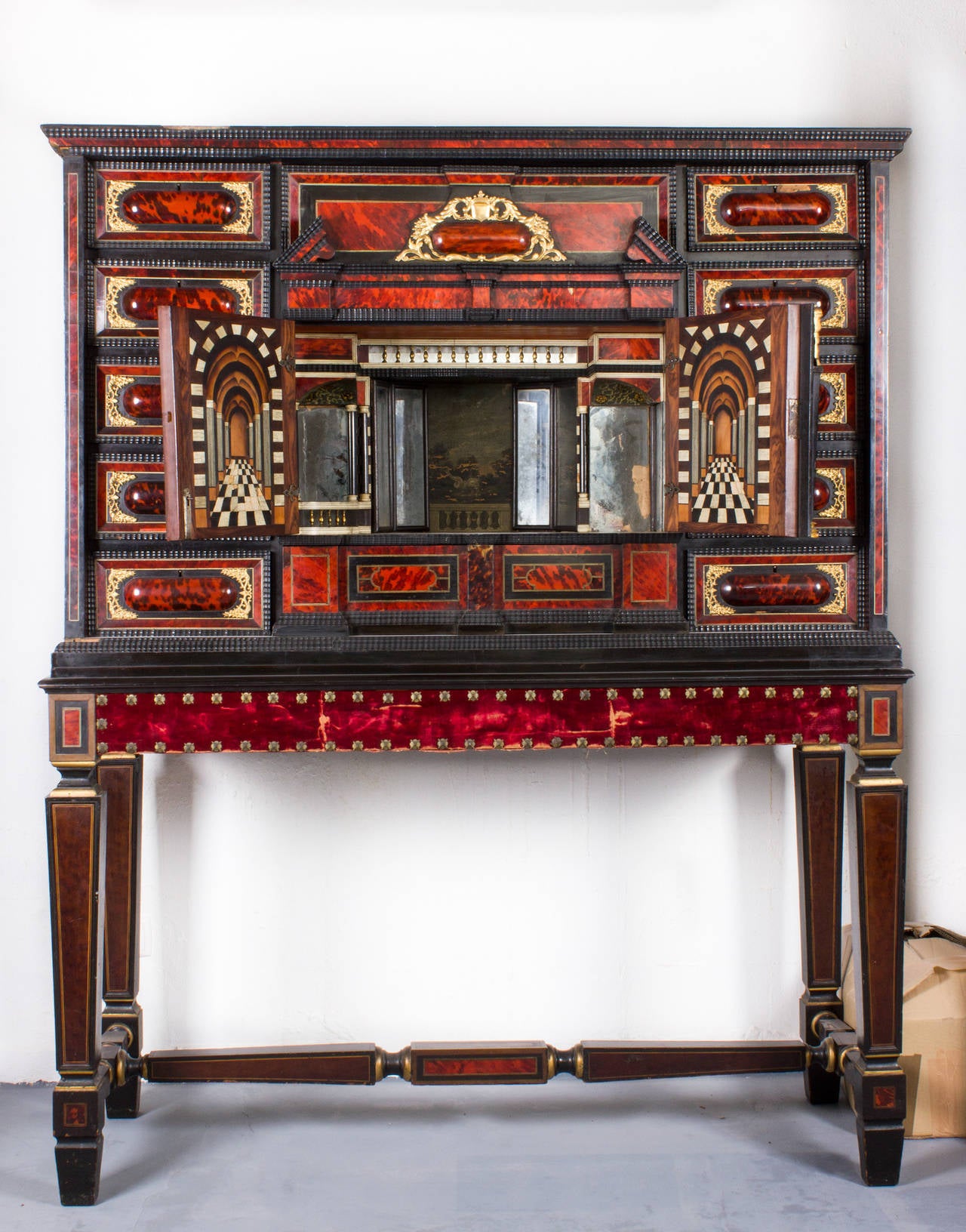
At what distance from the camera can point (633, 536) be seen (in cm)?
302

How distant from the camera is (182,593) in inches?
117

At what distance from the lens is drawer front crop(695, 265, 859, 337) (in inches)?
119

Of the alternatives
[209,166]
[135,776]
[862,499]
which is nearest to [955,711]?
[862,499]

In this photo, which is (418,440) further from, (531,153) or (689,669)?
(689,669)

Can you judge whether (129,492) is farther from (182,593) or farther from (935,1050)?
(935,1050)

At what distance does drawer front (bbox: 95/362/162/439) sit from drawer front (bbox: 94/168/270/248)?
37cm

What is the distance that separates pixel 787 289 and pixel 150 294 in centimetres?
185

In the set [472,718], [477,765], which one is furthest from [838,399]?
[477,765]

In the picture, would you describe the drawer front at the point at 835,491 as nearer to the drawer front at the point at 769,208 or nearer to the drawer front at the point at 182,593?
the drawer front at the point at 769,208

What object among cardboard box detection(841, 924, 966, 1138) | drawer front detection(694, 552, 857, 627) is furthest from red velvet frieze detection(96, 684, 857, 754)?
cardboard box detection(841, 924, 966, 1138)

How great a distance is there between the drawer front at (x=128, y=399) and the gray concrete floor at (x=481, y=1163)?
2157 mm

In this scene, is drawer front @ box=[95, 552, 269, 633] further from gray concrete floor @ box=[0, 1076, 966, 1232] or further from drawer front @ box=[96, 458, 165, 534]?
gray concrete floor @ box=[0, 1076, 966, 1232]

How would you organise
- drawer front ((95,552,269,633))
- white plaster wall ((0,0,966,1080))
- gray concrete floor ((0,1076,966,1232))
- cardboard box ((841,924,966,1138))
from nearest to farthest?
gray concrete floor ((0,1076,966,1232))
drawer front ((95,552,269,633))
cardboard box ((841,924,966,1138))
white plaster wall ((0,0,966,1080))

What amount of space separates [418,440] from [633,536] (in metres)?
0.95
